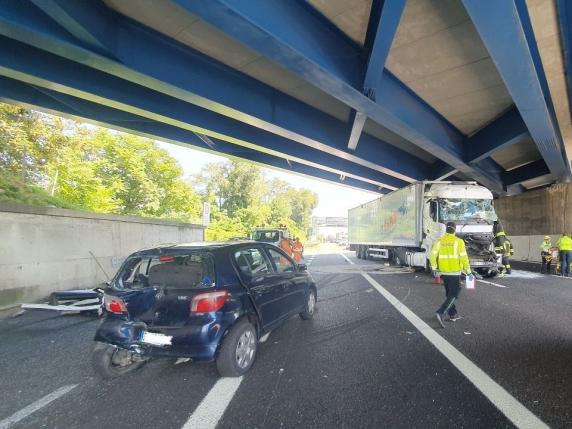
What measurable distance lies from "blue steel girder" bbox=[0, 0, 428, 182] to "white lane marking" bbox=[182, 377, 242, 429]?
5489 millimetres

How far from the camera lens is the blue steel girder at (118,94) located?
243 inches

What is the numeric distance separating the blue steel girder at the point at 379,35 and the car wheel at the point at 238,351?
4.67 m

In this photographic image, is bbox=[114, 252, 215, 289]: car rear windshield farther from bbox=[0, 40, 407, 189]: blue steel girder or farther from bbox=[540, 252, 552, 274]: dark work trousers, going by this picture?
bbox=[540, 252, 552, 274]: dark work trousers

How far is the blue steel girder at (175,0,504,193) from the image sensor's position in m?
4.41

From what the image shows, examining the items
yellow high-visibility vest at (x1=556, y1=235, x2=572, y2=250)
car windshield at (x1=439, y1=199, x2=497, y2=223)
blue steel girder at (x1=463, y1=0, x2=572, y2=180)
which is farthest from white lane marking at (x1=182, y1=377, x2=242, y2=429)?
yellow high-visibility vest at (x1=556, y1=235, x2=572, y2=250)

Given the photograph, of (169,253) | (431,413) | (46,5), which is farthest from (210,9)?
(431,413)

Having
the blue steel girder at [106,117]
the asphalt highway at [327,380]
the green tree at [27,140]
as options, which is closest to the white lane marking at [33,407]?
the asphalt highway at [327,380]

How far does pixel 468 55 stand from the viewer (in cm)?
651

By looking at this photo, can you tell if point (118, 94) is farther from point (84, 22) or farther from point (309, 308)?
point (309, 308)

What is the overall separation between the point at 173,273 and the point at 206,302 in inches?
23.3

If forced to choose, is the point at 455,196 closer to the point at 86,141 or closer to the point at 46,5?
the point at 46,5

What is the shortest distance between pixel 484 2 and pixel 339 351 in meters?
5.26

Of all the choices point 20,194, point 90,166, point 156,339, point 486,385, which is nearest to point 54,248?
point 20,194

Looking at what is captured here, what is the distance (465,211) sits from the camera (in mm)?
12031
